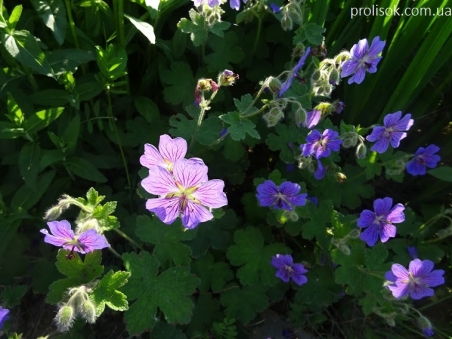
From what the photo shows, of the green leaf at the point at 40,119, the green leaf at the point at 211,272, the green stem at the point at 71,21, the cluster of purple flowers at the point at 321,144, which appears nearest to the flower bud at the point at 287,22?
the cluster of purple flowers at the point at 321,144

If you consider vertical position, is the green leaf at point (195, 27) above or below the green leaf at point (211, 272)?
above

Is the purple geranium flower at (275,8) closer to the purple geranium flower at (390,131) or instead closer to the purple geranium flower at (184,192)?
→ the purple geranium flower at (390,131)

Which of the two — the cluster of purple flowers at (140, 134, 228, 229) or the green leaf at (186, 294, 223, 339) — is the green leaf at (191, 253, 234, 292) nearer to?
the green leaf at (186, 294, 223, 339)

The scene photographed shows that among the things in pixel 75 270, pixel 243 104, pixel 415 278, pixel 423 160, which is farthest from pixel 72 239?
pixel 423 160

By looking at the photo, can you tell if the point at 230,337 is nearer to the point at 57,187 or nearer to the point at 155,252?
the point at 155,252

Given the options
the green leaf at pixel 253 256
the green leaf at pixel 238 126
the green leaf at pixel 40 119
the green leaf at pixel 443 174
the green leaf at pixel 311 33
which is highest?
A: the green leaf at pixel 311 33

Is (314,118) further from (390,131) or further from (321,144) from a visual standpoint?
(390,131)

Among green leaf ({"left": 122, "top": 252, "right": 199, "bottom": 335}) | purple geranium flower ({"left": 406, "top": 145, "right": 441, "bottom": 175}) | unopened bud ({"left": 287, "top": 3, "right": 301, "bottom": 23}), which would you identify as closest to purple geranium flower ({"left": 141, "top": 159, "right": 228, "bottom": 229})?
green leaf ({"left": 122, "top": 252, "right": 199, "bottom": 335})
